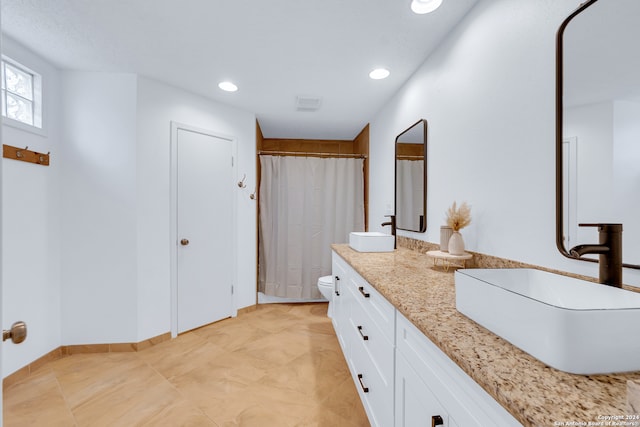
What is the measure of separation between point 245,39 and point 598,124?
Answer: 1.86 meters

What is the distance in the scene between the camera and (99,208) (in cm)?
231

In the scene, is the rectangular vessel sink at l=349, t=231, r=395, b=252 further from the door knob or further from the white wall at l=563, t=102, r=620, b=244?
the door knob

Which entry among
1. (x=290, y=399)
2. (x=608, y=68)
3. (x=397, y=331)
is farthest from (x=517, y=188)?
(x=290, y=399)

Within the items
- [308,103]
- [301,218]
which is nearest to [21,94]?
[308,103]

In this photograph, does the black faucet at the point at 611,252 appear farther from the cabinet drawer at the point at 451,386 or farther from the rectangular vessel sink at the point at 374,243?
the rectangular vessel sink at the point at 374,243

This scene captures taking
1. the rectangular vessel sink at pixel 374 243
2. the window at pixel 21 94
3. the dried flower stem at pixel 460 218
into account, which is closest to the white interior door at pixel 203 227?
the window at pixel 21 94

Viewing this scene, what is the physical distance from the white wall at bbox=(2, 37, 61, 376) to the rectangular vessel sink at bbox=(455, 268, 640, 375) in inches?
107

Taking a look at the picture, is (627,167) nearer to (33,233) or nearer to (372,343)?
(372,343)

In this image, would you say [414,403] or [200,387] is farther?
[200,387]

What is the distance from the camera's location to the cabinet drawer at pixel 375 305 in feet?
3.54

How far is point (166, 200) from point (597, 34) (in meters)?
2.85

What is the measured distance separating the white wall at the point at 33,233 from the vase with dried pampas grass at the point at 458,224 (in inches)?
108

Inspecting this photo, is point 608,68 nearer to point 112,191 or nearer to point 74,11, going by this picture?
point 74,11

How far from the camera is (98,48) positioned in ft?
6.42
